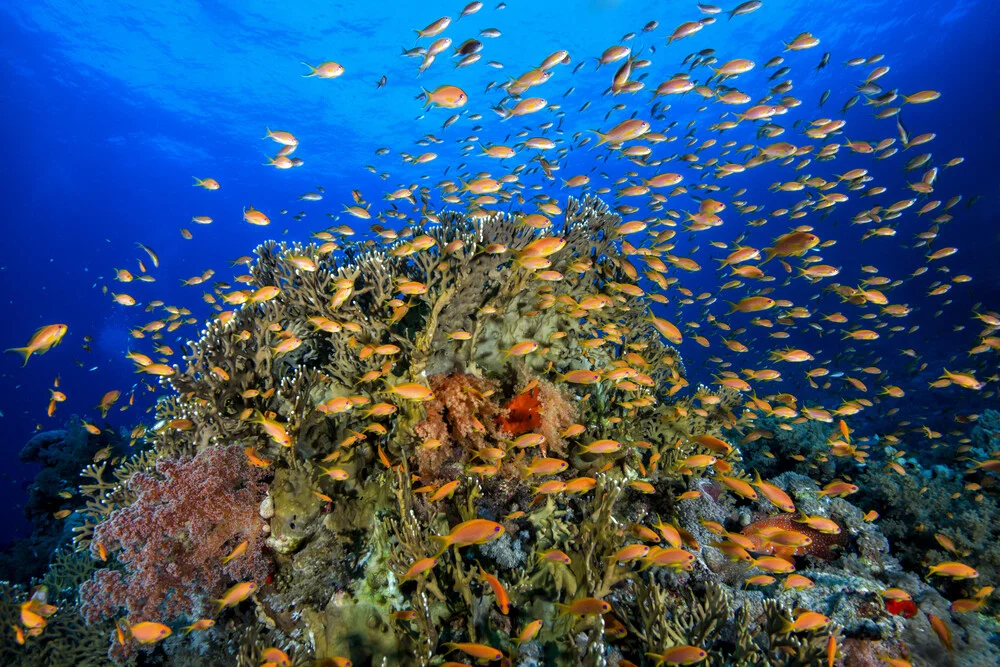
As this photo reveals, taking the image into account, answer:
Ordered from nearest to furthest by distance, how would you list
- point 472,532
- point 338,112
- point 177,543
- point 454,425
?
1. point 472,532
2. point 177,543
3. point 454,425
4. point 338,112

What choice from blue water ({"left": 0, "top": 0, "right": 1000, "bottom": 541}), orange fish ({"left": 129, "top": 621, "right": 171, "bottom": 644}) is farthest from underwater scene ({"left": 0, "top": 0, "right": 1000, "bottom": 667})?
blue water ({"left": 0, "top": 0, "right": 1000, "bottom": 541})

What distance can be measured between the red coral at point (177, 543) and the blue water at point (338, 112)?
21350mm

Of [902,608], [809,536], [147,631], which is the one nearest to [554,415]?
[809,536]

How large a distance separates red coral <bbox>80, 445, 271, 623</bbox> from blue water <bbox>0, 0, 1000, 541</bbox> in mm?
21350

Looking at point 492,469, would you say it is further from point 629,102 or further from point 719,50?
point 629,102

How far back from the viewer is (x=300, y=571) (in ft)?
15.1

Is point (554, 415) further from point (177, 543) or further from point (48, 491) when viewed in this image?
point (48, 491)

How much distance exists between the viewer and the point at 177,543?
174 inches

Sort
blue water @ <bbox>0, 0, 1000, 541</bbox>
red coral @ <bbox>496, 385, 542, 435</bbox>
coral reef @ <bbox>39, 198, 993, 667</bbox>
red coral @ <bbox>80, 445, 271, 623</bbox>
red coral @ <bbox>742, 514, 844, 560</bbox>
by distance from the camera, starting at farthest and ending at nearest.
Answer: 1. blue water @ <bbox>0, 0, 1000, 541</bbox>
2. red coral @ <bbox>742, 514, 844, 560</bbox>
3. red coral @ <bbox>496, 385, 542, 435</bbox>
4. red coral @ <bbox>80, 445, 271, 623</bbox>
5. coral reef @ <bbox>39, 198, 993, 667</bbox>

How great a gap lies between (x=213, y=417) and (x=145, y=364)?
1180mm

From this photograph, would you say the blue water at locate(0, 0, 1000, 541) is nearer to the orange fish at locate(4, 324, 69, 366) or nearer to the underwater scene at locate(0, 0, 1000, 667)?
the underwater scene at locate(0, 0, 1000, 667)

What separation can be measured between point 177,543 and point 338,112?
1911 inches

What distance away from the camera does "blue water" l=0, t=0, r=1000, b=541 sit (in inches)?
1205

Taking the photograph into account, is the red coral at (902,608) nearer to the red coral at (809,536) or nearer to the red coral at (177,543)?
the red coral at (809,536)
